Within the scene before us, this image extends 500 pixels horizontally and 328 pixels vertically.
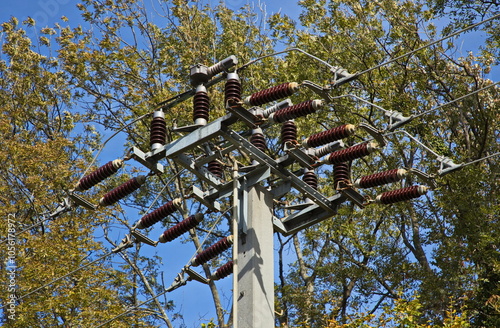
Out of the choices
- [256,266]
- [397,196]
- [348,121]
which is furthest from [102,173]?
[348,121]

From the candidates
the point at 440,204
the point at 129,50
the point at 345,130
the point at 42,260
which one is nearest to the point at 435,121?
the point at 440,204

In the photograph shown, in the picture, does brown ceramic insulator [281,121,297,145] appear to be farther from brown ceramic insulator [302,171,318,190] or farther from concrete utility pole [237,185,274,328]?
concrete utility pole [237,185,274,328]

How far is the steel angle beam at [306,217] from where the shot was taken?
9.52 meters

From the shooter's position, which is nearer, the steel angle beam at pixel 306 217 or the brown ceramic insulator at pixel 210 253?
the steel angle beam at pixel 306 217

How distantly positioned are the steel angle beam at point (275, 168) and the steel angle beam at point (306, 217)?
0.26 ft

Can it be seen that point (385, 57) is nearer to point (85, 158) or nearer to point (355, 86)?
point (355, 86)

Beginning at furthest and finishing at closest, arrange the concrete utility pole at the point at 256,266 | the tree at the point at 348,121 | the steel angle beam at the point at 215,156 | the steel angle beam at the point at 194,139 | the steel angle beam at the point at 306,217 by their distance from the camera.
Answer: the tree at the point at 348,121
the steel angle beam at the point at 306,217
the steel angle beam at the point at 215,156
the steel angle beam at the point at 194,139
the concrete utility pole at the point at 256,266

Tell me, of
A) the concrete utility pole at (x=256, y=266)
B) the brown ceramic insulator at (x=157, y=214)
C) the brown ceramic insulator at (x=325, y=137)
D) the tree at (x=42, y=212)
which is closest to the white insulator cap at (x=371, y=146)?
the brown ceramic insulator at (x=325, y=137)

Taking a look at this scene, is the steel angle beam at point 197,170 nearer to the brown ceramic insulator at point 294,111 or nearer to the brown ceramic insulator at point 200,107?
the brown ceramic insulator at point 200,107

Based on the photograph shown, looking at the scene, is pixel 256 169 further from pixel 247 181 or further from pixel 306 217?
pixel 306 217

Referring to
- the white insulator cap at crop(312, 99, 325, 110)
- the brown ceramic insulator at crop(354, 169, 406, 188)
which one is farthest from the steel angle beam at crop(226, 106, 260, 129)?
the brown ceramic insulator at crop(354, 169, 406, 188)

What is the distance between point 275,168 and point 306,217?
0.85m

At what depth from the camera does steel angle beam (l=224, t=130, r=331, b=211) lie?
29.2 ft

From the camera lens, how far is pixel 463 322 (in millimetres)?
13750
